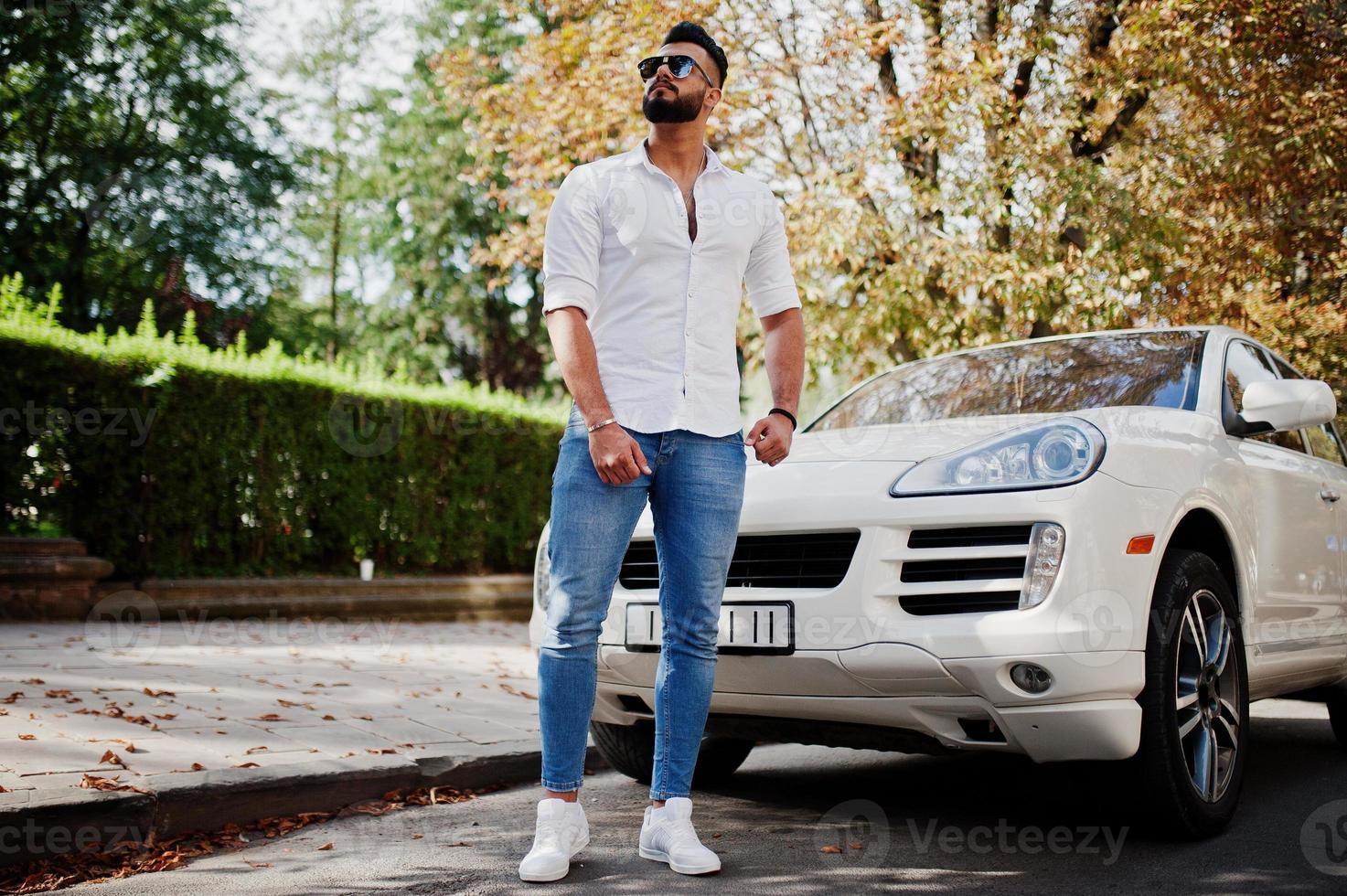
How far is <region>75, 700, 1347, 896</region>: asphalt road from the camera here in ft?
9.67

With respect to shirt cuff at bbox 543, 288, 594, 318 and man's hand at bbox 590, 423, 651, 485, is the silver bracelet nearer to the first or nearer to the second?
man's hand at bbox 590, 423, 651, 485

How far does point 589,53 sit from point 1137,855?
8552mm

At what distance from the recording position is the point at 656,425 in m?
2.95

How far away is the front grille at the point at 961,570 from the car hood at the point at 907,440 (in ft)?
1.02

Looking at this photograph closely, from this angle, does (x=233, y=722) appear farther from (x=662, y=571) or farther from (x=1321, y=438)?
(x=1321, y=438)

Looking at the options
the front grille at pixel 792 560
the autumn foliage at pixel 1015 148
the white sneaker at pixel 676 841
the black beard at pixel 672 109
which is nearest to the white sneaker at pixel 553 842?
the white sneaker at pixel 676 841

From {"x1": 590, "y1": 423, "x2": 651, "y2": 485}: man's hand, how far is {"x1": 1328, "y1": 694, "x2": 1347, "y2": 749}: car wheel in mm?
3771

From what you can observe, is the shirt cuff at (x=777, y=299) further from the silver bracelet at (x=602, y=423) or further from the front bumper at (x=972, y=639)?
the silver bracelet at (x=602, y=423)

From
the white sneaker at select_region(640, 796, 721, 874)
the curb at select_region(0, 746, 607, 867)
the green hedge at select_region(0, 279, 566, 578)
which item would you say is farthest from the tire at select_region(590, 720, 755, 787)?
the green hedge at select_region(0, 279, 566, 578)

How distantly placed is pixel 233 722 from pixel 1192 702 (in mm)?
3495

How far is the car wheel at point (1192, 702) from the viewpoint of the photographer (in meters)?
3.13

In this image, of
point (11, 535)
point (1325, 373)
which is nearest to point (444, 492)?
point (11, 535)

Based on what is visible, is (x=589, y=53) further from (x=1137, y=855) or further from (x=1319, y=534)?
(x=1137, y=855)

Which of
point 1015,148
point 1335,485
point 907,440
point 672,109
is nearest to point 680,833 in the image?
point 907,440
